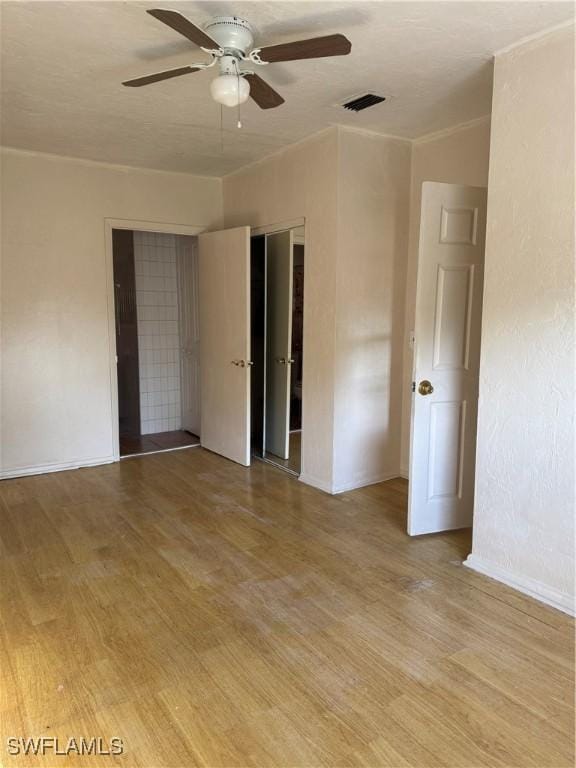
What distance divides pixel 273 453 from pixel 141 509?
1.52 m

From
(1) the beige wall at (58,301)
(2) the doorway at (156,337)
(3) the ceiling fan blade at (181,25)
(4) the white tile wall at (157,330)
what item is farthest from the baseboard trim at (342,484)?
(3) the ceiling fan blade at (181,25)

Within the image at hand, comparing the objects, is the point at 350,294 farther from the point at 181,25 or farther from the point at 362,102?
the point at 181,25

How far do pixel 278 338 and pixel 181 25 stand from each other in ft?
9.51

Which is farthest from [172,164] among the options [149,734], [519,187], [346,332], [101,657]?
[149,734]

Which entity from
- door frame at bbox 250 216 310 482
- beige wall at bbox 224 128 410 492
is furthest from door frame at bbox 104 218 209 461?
beige wall at bbox 224 128 410 492

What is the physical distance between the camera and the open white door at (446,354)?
295 centimetres

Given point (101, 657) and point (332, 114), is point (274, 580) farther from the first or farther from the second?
point (332, 114)

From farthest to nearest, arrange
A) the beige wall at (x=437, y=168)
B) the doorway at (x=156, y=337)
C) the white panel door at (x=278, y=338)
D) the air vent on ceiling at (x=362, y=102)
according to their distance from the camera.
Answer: the doorway at (x=156, y=337)
the white panel door at (x=278, y=338)
the beige wall at (x=437, y=168)
the air vent on ceiling at (x=362, y=102)

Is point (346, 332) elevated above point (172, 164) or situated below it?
below

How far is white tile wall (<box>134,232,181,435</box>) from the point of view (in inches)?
223

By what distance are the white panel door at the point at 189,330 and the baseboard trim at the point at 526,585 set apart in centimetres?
357

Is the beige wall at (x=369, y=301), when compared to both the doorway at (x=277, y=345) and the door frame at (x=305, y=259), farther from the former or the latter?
the doorway at (x=277, y=345)

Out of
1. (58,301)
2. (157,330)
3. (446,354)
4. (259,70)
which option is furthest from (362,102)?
(157,330)

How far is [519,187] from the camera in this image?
2457 millimetres
